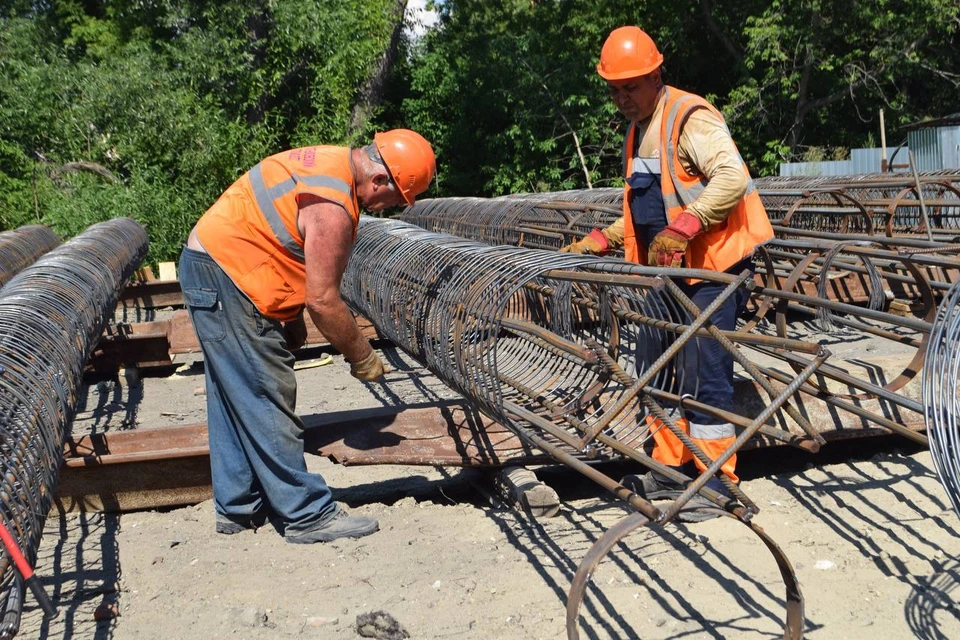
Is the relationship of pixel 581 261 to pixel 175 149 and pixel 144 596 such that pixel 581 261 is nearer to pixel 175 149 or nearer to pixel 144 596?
pixel 144 596

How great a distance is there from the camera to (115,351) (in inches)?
315

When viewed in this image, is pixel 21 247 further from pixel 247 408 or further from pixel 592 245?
pixel 592 245

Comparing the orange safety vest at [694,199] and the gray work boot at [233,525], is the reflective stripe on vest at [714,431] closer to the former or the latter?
the orange safety vest at [694,199]

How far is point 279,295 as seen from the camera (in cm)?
416

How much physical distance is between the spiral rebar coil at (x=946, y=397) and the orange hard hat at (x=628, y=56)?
1.87m

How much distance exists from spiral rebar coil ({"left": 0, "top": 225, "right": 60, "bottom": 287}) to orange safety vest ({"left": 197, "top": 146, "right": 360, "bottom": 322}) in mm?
3855

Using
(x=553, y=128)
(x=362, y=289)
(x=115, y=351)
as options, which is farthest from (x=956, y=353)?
(x=553, y=128)

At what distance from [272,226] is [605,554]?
1.94 metres

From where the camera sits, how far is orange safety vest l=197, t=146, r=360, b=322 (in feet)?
13.2

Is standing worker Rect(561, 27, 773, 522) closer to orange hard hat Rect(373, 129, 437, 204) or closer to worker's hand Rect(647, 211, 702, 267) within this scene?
worker's hand Rect(647, 211, 702, 267)

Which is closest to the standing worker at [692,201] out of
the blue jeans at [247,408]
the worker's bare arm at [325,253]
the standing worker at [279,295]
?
the standing worker at [279,295]

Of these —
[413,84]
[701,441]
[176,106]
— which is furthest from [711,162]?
[413,84]

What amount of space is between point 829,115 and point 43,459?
23.2m

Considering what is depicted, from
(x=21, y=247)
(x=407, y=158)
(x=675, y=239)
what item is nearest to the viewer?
(x=407, y=158)
